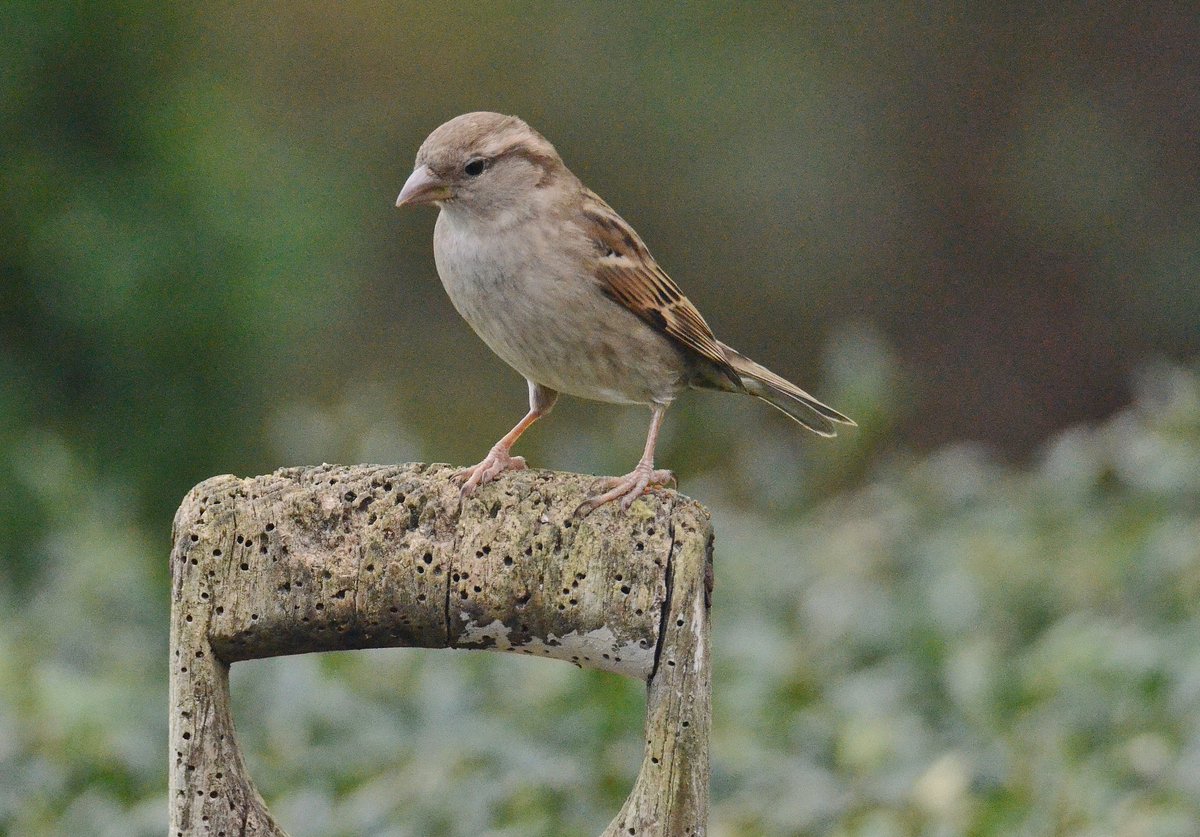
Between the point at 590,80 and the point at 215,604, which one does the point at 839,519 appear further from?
the point at 590,80

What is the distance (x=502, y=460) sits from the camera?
9.79 feet

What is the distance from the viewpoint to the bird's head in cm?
354

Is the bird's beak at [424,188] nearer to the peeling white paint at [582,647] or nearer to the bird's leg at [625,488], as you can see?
the bird's leg at [625,488]

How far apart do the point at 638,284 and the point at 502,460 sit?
90 cm

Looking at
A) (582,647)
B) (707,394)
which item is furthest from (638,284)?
(707,394)

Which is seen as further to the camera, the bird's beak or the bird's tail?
the bird's tail

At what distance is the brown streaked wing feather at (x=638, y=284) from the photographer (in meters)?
3.72

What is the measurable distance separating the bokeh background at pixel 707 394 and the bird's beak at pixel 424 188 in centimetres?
133

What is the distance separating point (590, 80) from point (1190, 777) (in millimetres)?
6967

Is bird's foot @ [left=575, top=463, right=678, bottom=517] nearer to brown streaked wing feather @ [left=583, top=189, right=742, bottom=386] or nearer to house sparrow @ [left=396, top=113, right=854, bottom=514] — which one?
house sparrow @ [left=396, top=113, right=854, bottom=514]

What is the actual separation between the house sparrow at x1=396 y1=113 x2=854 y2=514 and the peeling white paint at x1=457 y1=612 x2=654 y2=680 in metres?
0.92

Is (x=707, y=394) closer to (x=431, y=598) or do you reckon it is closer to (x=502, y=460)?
(x=502, y=460)

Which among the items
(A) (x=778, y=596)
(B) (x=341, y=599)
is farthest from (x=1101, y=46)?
(B) (x=341, y=599)

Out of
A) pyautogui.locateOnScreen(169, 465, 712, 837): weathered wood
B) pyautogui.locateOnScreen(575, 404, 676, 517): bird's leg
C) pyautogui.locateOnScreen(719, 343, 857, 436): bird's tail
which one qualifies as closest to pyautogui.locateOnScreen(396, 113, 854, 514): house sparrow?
pyautogui.locateOnScreen(719, 343, 857, 436): bird's tail
